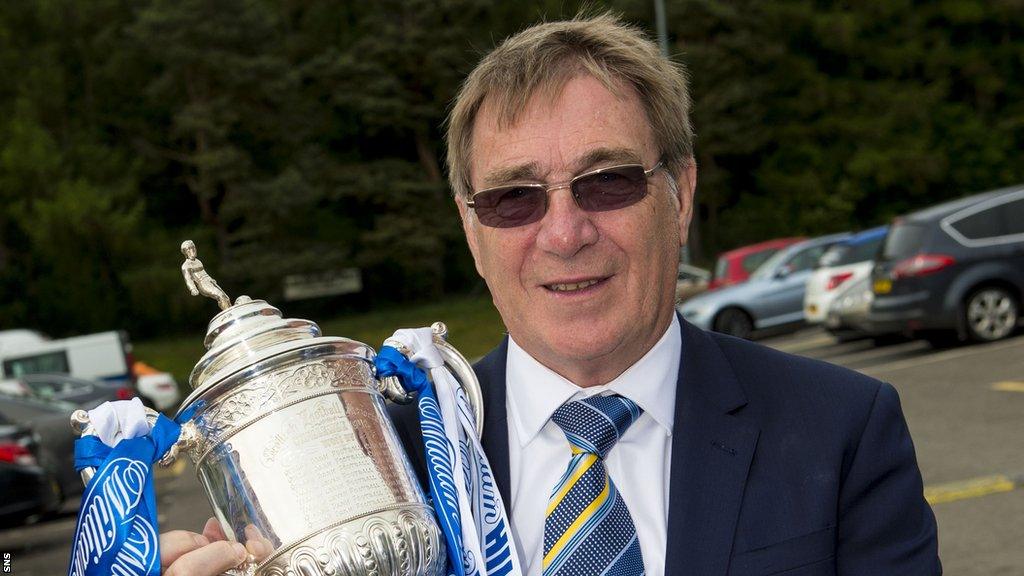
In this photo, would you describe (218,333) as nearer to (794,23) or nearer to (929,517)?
(929,517)

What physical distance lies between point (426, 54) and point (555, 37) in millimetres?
35922

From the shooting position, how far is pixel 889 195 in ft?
136

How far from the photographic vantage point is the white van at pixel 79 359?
22.6m

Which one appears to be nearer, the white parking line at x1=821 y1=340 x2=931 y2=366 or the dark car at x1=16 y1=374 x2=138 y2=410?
the white parking line at x1=821 y1=340 x2=931 y2=366

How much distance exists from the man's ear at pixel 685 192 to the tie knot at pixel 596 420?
38 cm

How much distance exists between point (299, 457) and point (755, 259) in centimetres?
1821

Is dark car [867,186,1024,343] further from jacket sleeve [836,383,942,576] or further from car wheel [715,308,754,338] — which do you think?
jacket sleeve [836,383,942,576]

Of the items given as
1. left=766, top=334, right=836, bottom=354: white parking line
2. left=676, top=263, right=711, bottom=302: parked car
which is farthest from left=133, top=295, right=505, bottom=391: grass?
left=766, top=334, right=836, bottom=354: white parking line

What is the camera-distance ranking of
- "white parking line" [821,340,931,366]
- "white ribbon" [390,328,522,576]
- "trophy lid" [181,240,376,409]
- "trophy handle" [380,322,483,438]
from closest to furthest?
1. "trophy lid" [181,240,376,409]
2. "white ribbon" [390,328,522,576]
3. "trophy handle" [380,322,483,438]
4. "white parking line" [821,340,931,366]

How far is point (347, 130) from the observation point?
41.0 m

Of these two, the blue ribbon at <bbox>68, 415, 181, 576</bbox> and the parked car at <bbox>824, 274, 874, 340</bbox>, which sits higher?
the blue ribbon at <bbox>68, 415, 181, 576</bbox>

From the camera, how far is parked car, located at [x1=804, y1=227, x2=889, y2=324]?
16.1 m

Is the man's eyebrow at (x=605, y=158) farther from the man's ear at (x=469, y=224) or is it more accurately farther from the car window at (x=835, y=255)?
the car window at (x=835, y=255)

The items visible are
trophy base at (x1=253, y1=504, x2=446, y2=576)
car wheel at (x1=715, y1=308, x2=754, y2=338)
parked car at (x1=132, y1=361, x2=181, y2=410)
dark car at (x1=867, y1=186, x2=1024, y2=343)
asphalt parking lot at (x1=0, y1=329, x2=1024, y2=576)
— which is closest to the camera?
trophy base at (x1=253, y1=504, x2=446, y2=576)
